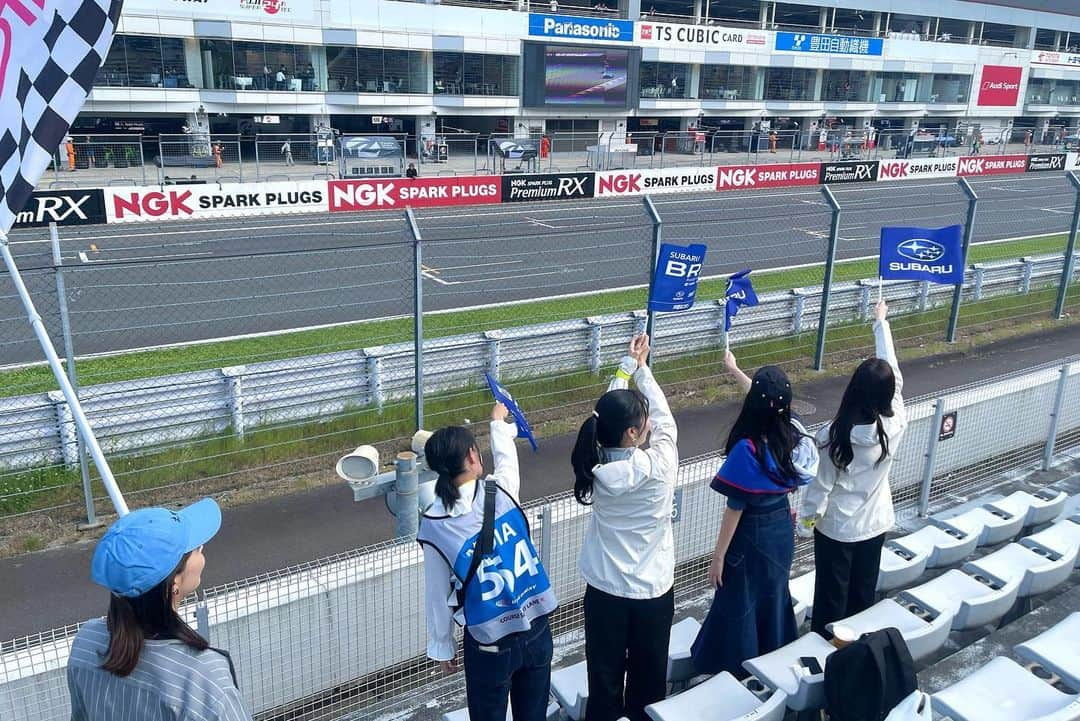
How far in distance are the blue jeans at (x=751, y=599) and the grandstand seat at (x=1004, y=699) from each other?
2.52 feet

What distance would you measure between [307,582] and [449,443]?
5.87 feet

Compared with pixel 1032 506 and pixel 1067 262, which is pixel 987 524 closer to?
pixel 1032 506

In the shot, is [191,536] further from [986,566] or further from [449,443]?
[986,566]

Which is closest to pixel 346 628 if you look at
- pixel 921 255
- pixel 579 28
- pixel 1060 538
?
pixel 1060 538

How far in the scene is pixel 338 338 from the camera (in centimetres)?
1116

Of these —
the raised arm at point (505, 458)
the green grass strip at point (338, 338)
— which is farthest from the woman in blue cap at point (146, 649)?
the green grass strip at point (338, 338)

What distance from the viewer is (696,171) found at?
2770cm

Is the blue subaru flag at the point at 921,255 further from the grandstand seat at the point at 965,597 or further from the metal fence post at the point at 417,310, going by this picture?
the metal fence post at the point at 417,310

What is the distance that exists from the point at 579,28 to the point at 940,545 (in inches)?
1630

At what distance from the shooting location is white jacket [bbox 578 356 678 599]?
348 cm

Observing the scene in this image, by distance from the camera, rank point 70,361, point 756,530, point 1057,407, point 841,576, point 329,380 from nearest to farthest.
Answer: point 756,530 < point 841,576 < point 70,361 < point 1057,407 < point 329,380

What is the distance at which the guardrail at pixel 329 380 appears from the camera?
6945mm

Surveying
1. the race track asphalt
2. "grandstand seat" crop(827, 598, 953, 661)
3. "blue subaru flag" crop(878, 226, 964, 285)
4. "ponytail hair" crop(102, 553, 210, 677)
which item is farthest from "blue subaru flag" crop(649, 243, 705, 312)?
"ponytail hair" crop(102, 553, 210, 677)

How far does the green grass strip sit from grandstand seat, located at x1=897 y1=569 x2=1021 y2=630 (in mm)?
6725
